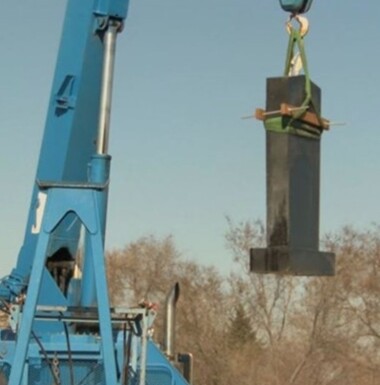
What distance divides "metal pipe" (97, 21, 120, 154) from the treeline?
55.1 ft

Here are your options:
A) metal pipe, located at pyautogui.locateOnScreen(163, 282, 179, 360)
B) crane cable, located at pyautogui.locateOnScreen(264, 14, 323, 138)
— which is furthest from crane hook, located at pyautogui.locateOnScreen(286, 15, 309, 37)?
metal pipe, located at pyautogui.locateOnScreen(163, 282, 179, 360)

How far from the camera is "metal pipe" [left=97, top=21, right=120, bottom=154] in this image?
7770mm

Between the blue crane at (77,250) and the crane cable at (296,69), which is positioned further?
the blue crane at (77,250)

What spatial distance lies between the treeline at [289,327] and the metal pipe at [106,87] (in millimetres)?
16804

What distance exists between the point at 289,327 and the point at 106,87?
2013 cm

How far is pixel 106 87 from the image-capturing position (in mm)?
7852

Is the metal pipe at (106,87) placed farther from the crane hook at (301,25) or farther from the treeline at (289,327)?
the treeline at (289,327)

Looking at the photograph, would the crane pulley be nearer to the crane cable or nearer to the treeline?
the crane cable

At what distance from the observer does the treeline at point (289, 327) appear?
1061 inches

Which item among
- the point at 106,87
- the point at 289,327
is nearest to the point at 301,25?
the point at 106,87

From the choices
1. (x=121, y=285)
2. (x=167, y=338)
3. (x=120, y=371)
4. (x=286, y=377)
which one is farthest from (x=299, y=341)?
(x=120, y=371)

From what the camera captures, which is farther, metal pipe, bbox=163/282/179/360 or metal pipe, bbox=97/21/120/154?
metal pipe, bbox=163/282/179/360

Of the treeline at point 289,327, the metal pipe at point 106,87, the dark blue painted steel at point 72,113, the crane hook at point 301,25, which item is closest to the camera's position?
the crane hook at point 301,25

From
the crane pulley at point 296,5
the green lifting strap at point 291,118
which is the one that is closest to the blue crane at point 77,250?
the green lifting strap at point 291,118
